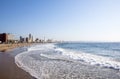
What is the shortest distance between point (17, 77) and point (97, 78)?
4519 mm

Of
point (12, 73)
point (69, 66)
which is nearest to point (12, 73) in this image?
point (12, 73)

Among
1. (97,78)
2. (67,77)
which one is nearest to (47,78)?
(67,77)

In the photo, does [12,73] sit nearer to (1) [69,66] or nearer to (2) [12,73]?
(2) [12,73]

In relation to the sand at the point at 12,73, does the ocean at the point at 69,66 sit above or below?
below

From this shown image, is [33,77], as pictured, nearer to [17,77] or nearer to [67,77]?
[17,77]

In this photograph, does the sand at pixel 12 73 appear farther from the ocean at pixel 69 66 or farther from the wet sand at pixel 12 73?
the ocean at pixel 69 66

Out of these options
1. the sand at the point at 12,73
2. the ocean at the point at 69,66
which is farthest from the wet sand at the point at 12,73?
the ocean at the point at 69,66

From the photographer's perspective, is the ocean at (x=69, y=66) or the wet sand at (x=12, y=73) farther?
the ocean at (x=69, y=66)

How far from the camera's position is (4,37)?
378ft

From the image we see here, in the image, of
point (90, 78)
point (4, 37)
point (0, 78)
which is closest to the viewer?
point (0, 78)

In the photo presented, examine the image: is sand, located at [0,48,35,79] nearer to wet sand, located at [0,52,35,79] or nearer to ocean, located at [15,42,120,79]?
wet sand, located at [0,52,35,79]

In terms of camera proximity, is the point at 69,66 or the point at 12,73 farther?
the point at 69,66

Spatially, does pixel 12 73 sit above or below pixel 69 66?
above

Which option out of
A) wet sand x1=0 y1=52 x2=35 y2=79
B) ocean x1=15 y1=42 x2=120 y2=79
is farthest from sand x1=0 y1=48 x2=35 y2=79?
ocean x1=15 y1=42 x2=120 y2=79
